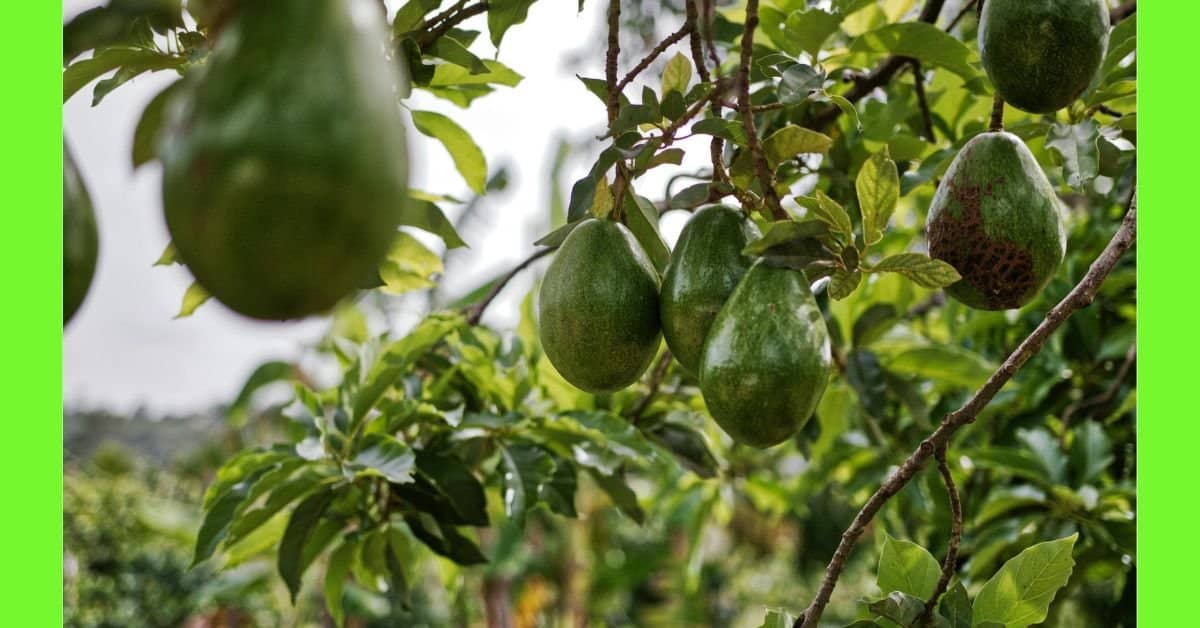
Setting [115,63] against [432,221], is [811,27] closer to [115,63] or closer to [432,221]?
[432,221]

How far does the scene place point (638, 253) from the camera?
2.22ft

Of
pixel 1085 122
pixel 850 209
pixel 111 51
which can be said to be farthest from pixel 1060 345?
pixel 111 51

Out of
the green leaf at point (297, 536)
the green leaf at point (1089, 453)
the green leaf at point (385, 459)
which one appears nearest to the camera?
the green leaf at point (385, 459)

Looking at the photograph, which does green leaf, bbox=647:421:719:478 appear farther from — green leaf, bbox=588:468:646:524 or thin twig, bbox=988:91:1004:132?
thin twig, bbox=988:91:1004:132

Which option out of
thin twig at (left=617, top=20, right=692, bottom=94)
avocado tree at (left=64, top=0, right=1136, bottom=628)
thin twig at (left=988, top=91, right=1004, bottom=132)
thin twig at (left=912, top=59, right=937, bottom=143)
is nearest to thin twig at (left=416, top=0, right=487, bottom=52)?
avocado tree at (left=64, top=0, right=1136, bottom=628)

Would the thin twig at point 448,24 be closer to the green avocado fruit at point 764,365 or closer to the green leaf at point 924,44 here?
the green avocado fruit at point 764,365

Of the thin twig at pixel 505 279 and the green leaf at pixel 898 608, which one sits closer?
the green leaf at pixel 898 608

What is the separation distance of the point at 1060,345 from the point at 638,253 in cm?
94

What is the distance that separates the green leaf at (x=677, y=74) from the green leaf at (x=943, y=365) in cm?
61

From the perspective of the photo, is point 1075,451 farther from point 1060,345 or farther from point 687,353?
point 687,353

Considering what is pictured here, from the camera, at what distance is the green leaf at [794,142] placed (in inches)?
25.6

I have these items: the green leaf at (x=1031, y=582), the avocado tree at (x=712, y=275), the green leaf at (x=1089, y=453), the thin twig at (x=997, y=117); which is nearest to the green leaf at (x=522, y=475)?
the avocado tree at (x=712, y=275)

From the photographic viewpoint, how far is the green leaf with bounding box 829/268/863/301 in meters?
0.65

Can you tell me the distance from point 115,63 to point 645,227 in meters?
0.35
